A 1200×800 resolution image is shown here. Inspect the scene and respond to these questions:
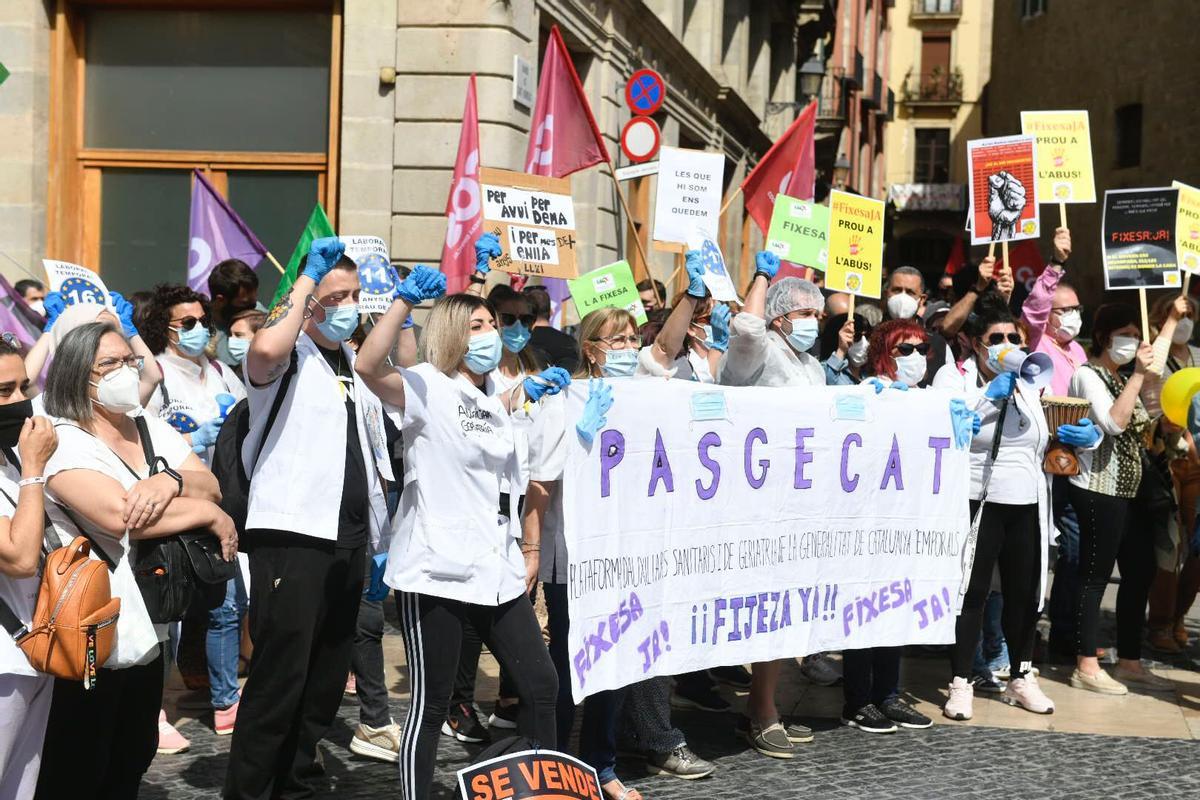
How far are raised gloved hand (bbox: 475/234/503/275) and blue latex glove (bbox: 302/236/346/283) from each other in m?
0.71

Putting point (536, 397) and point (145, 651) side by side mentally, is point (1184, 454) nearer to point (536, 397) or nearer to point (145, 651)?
point (536, 397)

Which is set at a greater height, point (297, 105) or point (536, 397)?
point (297, 105)

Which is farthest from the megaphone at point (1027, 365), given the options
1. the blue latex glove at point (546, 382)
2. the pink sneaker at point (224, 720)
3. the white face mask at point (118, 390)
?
the white face mask at point (118, 390)

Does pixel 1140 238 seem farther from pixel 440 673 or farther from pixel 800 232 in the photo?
Answer: pixel 440 673

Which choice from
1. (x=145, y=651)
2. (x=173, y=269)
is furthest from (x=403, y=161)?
(x=145, y=651)

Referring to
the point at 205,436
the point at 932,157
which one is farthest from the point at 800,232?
the point at 932,157

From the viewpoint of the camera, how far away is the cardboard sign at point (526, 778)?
4160 mm

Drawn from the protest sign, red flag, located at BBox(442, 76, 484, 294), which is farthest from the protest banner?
red flag, located at BBox(442, 76, 484, 294)

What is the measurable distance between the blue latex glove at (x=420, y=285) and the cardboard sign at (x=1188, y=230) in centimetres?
502

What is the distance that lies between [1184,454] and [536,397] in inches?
174

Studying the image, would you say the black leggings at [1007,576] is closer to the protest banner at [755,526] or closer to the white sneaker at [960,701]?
the white sneaker at [960,701]

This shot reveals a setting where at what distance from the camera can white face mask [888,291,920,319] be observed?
27.3 ft

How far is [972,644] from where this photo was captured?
6.74m

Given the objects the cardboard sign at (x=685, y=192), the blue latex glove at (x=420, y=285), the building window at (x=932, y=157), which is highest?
the building window at (x=932, y=157)
